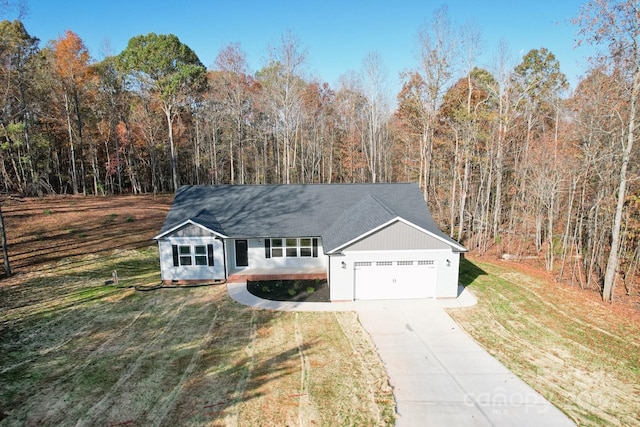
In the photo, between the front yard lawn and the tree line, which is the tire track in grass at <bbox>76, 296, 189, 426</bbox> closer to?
the front yard lawn

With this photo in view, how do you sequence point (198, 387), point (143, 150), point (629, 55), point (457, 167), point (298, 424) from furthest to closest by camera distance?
point (143, 150), point (457, 167), point (629, 55), point (198, 387), point (298, 424)

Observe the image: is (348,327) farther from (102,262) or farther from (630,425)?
(102,262)

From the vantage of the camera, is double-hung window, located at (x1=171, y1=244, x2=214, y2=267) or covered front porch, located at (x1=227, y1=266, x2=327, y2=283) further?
covered front porch, located at (x1=227, y1=266, x2=327, y2=283)

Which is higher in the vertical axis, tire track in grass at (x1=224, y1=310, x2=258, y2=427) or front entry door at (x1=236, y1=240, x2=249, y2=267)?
front entry door at (x1=236, y1=240, x2=249, y2=267)

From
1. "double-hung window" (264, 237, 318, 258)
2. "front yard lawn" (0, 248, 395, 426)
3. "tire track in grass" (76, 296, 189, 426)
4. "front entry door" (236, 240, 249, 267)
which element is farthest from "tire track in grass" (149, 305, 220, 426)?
"double-hung window" (264, 237, 318, 258)

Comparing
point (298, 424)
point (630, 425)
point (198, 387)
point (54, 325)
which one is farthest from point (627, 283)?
point (54, 325)

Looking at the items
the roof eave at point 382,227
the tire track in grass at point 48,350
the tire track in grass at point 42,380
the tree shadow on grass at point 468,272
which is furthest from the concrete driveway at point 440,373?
the tire track in grass at point 42,380

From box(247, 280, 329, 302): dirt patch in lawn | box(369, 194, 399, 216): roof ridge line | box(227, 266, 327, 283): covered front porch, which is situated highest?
box(369, 194, 399, 216): roof ridge line
